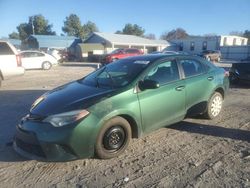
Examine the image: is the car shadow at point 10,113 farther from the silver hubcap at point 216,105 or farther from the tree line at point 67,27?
the tree line at point 67,27

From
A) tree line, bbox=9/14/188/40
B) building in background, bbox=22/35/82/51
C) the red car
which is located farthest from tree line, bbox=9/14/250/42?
the red car

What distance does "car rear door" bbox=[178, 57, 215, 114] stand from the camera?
18.0 ft

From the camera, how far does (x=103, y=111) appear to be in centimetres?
404

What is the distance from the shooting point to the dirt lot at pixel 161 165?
365cm

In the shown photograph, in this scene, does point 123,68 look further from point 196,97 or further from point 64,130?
point 64,130

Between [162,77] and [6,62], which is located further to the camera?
[6,62]

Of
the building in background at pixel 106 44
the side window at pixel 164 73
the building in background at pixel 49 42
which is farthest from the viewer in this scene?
the building in background at pixel 49 42

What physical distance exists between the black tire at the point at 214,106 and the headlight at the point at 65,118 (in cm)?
322

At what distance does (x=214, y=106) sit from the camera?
248 inches

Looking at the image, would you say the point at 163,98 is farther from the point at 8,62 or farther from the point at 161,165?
the point at 8,62

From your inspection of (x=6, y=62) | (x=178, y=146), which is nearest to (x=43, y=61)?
(x=6, y=62)

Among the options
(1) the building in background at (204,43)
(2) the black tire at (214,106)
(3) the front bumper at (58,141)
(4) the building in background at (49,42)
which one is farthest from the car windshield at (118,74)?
(1) the building in background at (204,43)

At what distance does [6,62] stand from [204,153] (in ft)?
28.9

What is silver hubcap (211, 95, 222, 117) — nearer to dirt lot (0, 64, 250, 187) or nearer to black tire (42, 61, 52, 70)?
dirt lot (0, 64, 250, 187)
